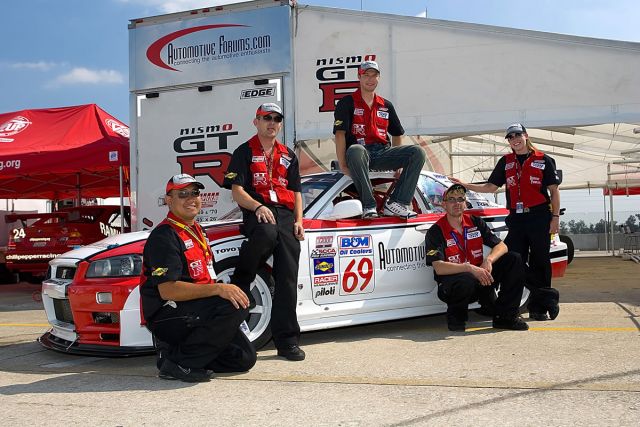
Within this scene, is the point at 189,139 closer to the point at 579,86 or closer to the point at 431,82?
the point at 431,82

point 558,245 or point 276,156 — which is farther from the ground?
point 276,156

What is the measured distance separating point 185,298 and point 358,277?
5.77 feet

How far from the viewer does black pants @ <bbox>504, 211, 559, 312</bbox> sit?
5.68m

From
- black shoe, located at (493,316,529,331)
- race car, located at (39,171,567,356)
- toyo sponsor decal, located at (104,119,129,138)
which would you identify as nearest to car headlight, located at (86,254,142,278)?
race car, located at (39,171,567,356)

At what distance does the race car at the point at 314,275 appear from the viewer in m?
4.38

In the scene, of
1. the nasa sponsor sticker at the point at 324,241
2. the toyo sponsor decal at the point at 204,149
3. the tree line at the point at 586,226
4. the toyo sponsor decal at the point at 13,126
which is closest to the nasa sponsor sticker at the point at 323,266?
the nasa sponsor sticker at the point at 324,241

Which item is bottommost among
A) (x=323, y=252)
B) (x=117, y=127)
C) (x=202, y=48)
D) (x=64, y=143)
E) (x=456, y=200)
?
(x=323, y=252)

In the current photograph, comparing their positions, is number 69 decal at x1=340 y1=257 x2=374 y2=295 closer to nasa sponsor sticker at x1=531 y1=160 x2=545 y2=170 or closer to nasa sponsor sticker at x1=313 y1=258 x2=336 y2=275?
nasa sponsor sticker at x1=313 y1=258 x2=336 y2=275

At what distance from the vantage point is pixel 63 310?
15.8 feet

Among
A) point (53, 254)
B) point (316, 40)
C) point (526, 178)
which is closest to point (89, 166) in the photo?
point (53, 254)

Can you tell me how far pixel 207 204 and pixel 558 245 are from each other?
397cm

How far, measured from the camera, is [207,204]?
7.68 metres

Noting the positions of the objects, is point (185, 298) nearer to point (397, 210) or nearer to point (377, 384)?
point (377, 384)

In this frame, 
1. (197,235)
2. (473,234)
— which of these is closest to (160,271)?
(197,235)
